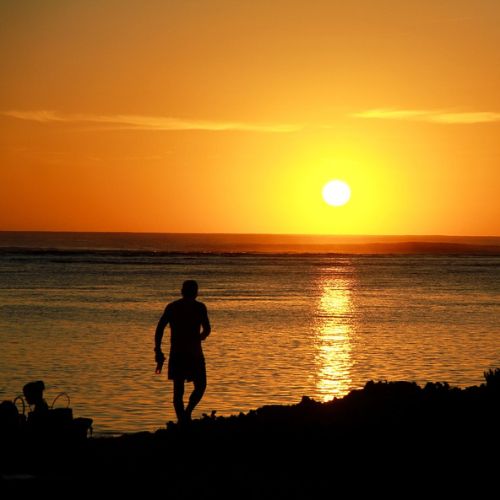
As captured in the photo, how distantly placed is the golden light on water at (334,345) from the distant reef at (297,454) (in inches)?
240

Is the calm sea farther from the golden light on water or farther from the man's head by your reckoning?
the man's head

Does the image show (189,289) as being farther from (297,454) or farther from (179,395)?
(297,454)

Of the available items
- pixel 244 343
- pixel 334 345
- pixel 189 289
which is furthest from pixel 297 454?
pixel 334 345

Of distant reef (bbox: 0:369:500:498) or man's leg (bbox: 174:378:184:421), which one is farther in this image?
man's leg (bbox: 174:378:184:421)

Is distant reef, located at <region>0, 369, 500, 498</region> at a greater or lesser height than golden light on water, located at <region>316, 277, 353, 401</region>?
greater

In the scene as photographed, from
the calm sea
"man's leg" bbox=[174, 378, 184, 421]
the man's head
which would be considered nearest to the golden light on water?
the calm sea

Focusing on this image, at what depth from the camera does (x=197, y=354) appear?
13.6 m

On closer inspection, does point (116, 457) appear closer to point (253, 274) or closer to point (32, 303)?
point (32, 303)

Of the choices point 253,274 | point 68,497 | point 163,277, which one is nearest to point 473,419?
point 68,497

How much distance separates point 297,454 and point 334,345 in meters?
18.9

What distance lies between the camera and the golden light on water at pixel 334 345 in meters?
21.8

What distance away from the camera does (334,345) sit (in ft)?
100

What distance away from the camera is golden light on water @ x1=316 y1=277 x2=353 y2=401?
856 inches

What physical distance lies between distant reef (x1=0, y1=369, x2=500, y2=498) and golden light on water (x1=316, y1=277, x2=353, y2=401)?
6.08 m
